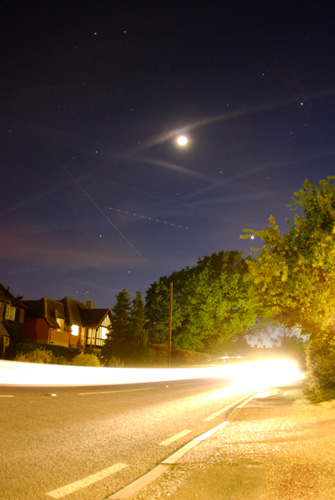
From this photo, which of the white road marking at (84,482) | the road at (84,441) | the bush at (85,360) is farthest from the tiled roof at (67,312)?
the white road marking at (84,482)

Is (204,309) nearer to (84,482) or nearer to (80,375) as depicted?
(80,375)

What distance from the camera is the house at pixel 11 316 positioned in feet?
134

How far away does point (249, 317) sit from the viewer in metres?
48.5

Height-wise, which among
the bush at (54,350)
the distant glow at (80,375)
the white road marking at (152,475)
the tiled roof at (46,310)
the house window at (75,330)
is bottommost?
the white road marking at (152,475)

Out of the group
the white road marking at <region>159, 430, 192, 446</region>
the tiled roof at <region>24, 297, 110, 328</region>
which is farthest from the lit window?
the white road marking at <region>159, 430, 192, 446</region>

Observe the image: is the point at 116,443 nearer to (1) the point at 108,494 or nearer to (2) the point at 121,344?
(1) the point at 108,494

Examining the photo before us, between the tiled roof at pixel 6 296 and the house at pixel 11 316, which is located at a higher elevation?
the tiled roof at pixel 6 296

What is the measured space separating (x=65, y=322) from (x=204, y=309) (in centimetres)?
1888

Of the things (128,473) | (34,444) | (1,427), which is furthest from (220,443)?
(1,427)

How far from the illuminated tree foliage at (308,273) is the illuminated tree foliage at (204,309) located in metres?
34.0

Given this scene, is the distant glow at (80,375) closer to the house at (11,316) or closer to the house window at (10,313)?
the house at (11,316)

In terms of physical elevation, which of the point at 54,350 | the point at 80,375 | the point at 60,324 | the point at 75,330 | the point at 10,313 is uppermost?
the point at 10,313

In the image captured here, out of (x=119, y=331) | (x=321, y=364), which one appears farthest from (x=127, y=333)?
(x=321, y=364)

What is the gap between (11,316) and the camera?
43.1 meters
